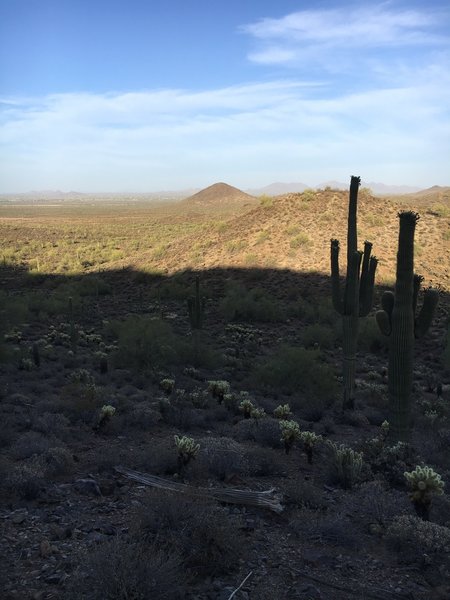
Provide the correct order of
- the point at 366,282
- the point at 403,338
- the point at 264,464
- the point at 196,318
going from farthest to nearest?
the point at 196,318 < the point at 366,282 < the point at 403,338 < the point at 264,464

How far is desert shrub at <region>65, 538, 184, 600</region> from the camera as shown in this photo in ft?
15.0

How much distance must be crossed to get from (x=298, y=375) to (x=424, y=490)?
29.4 feet

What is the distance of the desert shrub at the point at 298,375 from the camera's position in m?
15.2

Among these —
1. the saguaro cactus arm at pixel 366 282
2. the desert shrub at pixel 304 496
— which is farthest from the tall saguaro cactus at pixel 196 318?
the desert shrub at pixel 304 496

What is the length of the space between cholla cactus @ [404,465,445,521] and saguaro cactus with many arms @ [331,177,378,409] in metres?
6.59

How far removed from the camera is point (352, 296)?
43.6ft

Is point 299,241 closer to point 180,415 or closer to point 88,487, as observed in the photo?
point 180,415

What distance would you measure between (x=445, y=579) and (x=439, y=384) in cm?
1249

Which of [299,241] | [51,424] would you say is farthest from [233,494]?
[299,241]

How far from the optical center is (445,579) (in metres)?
5.47

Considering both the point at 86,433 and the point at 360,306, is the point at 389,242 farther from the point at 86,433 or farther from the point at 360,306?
the point at 86,433

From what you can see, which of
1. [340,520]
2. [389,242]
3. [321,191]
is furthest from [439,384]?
[321,191]

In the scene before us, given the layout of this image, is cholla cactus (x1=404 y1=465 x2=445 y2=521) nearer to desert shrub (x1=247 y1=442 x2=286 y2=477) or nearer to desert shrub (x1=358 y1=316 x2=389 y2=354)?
desert shrub (x1=247 y1=442 x2=286 y2=477)

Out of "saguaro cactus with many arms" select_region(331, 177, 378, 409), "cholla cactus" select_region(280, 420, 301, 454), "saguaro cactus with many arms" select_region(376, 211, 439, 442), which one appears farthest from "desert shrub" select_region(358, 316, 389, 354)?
"cholla cactus" select_region(280, 420, 301, 454)
